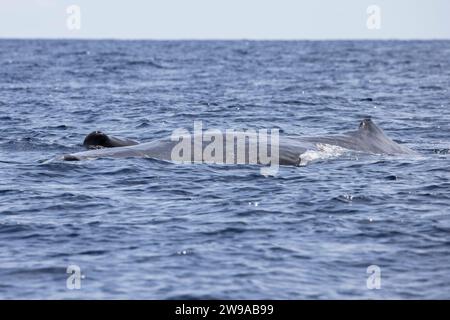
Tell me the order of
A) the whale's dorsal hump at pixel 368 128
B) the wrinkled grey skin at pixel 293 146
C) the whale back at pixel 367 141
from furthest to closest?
the whale's dorsal hump at pixel 368 128 < the whale back at pixel 367 141 < the wrinkled grey skin at pixel 293 146

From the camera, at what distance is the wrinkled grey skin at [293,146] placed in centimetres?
1830

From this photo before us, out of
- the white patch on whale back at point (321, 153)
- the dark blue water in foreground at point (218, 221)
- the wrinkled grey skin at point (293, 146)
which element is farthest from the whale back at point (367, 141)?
the dark blue water in foreground at point (218, 221)

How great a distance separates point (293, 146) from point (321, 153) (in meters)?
0.60

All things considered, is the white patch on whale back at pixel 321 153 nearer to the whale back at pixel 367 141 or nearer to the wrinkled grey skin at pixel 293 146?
the wrinkled grey skin at pixel 293 146

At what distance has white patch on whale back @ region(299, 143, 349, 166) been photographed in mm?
18297

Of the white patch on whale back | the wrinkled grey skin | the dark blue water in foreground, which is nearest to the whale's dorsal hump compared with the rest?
the wrinkled grey skin

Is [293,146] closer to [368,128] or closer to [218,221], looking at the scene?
[368,128]

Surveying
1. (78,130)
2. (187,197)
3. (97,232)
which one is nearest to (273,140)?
(187,197)

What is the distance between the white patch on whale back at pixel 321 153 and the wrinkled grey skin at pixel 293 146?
82 millimetres

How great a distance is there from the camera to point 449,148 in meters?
21.7

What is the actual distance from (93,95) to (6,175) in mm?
22489

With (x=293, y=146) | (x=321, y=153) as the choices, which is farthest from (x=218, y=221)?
(x=321, y=153)
